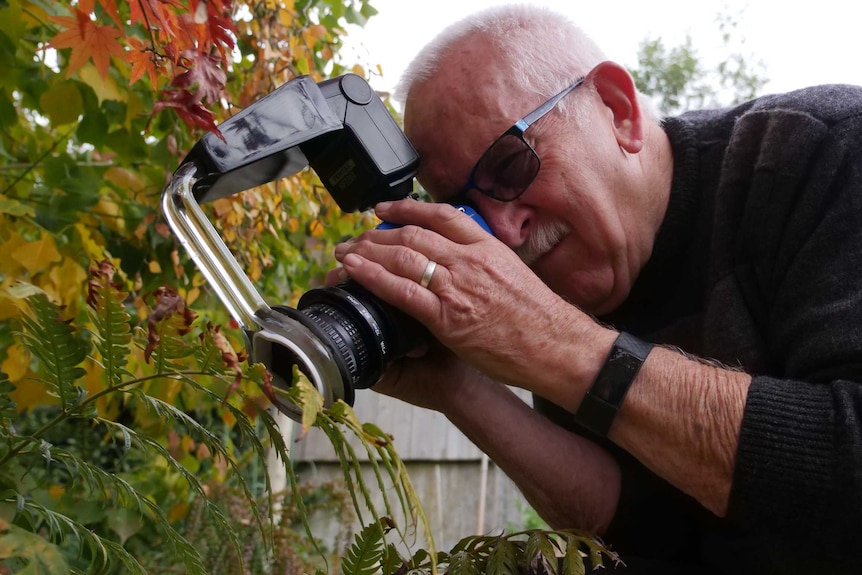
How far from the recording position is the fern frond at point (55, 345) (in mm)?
500

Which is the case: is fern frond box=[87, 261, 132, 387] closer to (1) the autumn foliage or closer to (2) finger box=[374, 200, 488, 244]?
(1) the autumn foliage

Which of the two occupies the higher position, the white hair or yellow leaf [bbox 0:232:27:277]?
yellow leaf [bbox 0:232:27:277]

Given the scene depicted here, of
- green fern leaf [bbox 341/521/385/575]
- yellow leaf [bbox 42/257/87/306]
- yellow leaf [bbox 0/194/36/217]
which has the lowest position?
green fern leaf [bbox 341/521/385/575]

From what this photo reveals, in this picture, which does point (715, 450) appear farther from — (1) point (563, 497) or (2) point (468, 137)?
(2) point (468, 137)

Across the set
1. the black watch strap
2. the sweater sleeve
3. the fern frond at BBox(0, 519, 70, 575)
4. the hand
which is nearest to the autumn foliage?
the fern frond at BBox(0, 519, 70, 575)

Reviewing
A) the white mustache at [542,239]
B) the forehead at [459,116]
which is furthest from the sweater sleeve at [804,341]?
the forehead at [459,116]

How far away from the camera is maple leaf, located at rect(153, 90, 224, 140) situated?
68 cm

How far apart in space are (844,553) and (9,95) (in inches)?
51.0

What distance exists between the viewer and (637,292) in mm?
1292

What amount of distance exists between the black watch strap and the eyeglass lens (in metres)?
0.34

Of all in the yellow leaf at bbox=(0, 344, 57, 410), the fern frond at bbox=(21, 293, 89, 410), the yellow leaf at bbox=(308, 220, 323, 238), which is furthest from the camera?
the yellow leaf at bbox=(308, 220, 323, 238)

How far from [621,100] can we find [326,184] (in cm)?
49

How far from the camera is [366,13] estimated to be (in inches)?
66.5

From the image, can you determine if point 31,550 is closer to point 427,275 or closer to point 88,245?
point 427,275
